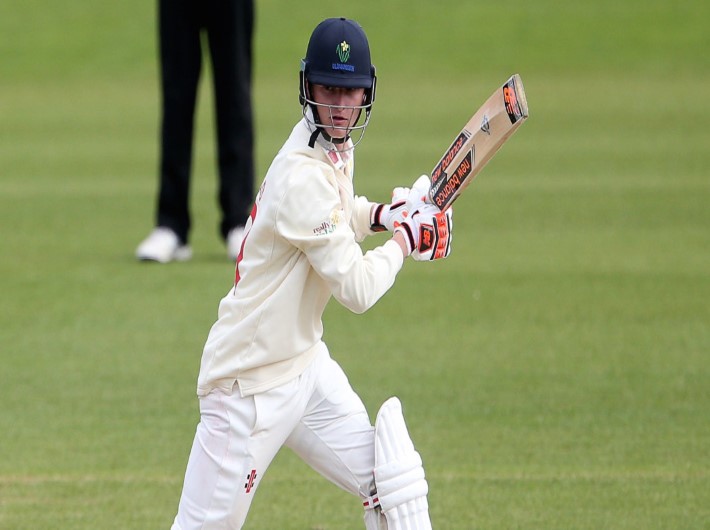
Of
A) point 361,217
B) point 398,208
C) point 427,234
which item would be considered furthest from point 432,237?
point 361,217

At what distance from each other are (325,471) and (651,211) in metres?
6.18

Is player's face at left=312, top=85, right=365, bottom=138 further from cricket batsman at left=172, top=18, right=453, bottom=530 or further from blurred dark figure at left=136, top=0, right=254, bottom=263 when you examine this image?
blurred dark figure at left=136, top=0, right=254, bottom=263

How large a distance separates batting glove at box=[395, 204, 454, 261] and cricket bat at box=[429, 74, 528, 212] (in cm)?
5

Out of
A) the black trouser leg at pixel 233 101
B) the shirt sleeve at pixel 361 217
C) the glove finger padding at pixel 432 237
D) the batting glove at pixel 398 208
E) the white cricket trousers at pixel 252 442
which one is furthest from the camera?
the black trouser leg at pixel 233 101

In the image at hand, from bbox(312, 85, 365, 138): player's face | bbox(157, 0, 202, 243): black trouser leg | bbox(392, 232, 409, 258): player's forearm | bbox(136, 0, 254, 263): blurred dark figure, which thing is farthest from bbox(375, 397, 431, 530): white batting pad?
bbox(157, 0, 202, 243): black trouser leg

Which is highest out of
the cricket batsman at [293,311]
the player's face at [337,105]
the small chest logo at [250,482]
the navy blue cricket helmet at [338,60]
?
the navy blue cricket helmet at [338,60]

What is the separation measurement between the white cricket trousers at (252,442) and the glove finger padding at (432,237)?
384mm

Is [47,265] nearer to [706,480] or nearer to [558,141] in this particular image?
[706,480]

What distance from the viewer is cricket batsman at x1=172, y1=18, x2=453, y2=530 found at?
3156 mm

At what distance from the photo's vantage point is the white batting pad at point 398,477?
3238 millimetres

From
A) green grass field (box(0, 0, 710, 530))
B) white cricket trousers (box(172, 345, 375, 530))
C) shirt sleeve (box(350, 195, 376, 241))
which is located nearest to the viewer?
white cricket trousers (box(172, 345, 375, 530))

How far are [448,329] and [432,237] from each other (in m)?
2.97

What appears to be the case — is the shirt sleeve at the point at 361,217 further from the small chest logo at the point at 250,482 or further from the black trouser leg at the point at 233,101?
the black trouser leg at the point at 233,101

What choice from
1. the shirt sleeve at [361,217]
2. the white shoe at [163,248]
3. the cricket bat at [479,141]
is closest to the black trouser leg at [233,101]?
the white shoe at [163,248]
